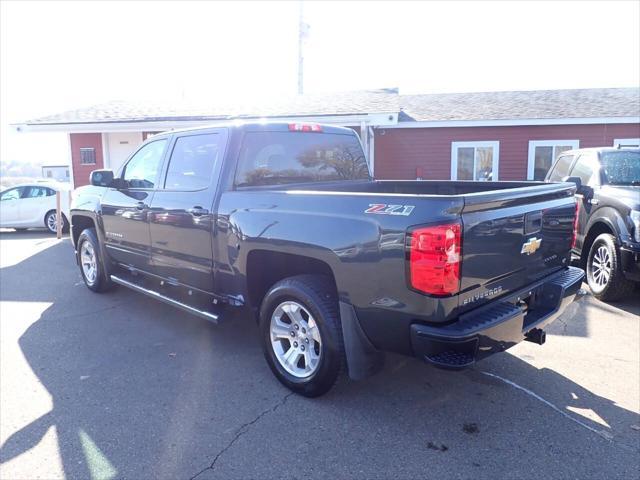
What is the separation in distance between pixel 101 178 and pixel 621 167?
6436 millimetres

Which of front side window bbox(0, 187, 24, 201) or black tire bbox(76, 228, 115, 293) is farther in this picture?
front side window bbox(0, 187, 24, 201)

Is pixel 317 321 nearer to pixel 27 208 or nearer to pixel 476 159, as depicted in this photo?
pixel 476 159

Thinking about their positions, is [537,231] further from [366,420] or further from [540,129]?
[540,129]

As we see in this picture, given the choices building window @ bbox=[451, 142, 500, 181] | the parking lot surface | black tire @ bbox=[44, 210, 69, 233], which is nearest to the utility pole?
building window @ bbox=[451, 142, 500, 181]

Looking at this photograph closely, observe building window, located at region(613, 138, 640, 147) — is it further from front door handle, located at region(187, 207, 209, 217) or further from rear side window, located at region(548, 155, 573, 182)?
front door handle, located at region(187, 207, 209, 217)

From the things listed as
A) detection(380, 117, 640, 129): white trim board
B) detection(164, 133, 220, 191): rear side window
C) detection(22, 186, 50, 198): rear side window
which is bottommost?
detection(22, 186, 50, 198): rear side window

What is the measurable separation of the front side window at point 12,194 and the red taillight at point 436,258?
13.8 metres

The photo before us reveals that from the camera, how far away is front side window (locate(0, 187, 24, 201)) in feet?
43.6

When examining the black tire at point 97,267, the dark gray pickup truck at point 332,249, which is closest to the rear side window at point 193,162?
the dark gray pickup truck at point 332,249

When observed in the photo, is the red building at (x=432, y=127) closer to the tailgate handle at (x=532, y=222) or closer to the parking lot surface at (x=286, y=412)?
the parking lot surface at (x=286, y=412)

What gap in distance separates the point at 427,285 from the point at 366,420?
1.14m

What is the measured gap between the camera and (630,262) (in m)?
5.44

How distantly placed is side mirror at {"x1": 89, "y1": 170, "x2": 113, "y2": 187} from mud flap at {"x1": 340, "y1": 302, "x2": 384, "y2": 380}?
3.56m

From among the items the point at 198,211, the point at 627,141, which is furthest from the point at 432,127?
the point at 198,211
